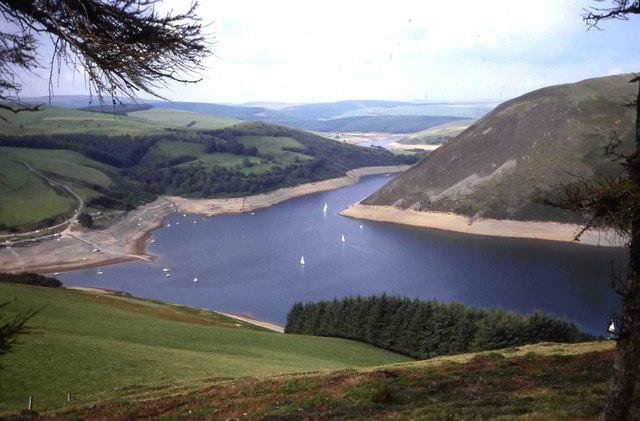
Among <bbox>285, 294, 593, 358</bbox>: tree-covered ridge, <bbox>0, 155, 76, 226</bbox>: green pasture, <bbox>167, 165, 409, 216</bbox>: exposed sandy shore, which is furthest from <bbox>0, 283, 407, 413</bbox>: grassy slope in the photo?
<bbox>167, 165, 409, 216</bbox>: exposed sandy shore

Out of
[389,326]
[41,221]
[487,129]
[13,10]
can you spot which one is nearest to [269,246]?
[41,221]

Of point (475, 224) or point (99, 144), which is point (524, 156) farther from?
point (99, 144)

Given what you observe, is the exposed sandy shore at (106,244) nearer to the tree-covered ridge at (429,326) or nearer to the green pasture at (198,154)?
the green pasture at (198,154)

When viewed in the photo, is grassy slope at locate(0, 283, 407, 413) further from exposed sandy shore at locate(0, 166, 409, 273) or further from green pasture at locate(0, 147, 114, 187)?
green pasture at locate(0, 147, 114, 187)

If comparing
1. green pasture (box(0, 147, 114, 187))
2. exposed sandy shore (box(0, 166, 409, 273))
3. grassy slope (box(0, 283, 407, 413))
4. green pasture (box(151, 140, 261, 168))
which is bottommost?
exposed sandy shore (box(0, 166, 409, 273))

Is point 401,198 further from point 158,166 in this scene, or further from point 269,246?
point 158,166

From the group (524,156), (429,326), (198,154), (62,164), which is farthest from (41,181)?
(524,156)
